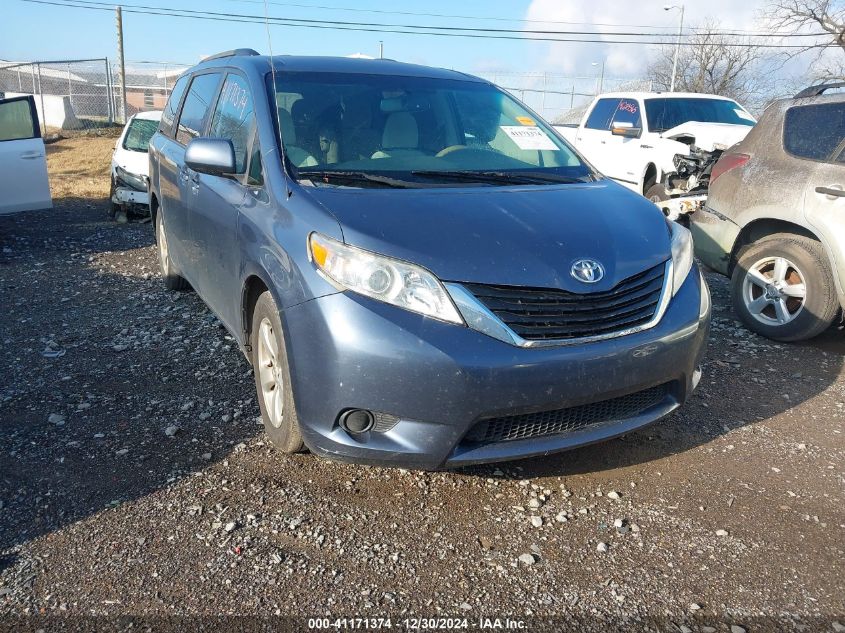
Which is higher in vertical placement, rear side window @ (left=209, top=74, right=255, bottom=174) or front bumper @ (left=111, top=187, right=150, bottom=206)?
rear side window @ (left=209, top=74, right=255, bottom=174)

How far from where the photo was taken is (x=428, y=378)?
269 cm

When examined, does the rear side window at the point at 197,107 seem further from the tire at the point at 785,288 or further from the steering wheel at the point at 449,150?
the tire at the point at 785,288

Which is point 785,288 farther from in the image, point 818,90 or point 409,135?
point 409,135

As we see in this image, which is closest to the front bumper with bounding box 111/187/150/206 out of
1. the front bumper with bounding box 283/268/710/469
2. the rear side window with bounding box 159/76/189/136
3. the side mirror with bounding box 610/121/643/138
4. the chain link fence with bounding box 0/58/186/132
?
the rear side window with bounding box 159/76/189/136

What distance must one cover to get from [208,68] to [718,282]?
4987 millimetres

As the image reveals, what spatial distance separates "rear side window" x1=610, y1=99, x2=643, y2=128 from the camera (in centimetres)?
1055

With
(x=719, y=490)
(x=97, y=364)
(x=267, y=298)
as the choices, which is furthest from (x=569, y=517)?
(x=97, y=364)

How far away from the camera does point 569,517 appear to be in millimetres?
3043

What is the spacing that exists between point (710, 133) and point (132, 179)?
7801mm

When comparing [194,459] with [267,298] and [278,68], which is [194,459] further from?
[278,68]

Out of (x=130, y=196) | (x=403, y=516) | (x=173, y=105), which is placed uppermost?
(x=173, y=105)

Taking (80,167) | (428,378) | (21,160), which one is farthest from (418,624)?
(80,167)

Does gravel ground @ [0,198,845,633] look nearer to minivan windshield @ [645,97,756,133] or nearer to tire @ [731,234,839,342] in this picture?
tire @ [731,234,839,342]

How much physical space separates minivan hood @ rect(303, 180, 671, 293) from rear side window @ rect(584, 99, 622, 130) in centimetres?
A: 852
